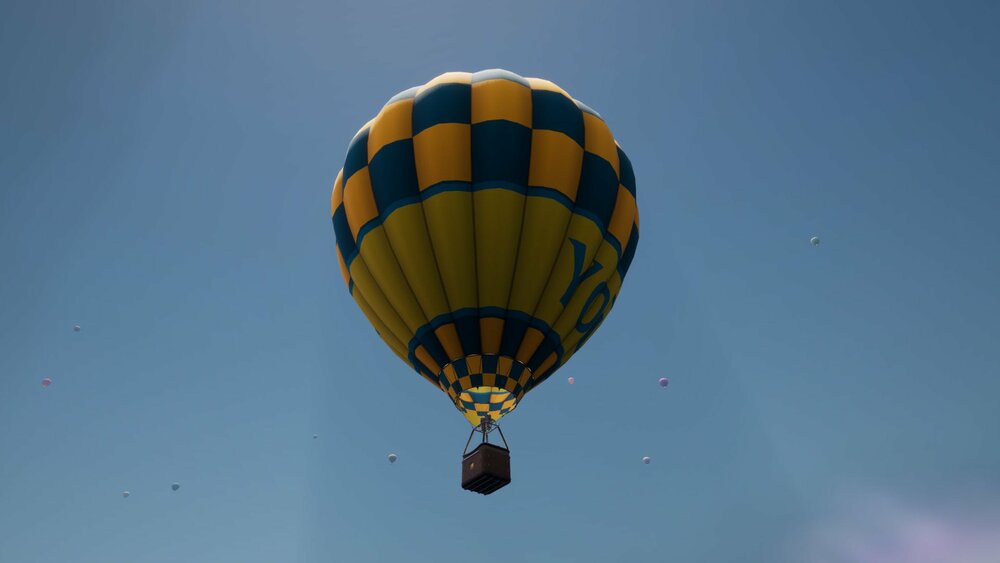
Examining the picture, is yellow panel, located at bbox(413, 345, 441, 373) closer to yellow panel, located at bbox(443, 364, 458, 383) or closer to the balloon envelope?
the balloon envelope

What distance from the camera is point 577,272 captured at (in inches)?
452

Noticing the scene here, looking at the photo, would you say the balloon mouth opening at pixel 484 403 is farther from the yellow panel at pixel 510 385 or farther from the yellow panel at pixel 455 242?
the yellow panel at pixel 455 242

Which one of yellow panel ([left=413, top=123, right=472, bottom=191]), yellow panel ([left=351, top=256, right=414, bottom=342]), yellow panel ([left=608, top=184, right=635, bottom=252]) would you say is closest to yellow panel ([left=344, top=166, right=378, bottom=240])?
yellow panel ([left=351, top=256, right=414, bottom=342])

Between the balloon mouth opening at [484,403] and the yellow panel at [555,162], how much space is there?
3.32m

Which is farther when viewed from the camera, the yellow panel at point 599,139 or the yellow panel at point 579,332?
the yellow panel at point 579,332

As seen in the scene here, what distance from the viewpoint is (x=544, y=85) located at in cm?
1220

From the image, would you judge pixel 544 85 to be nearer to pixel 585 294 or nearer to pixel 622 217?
pixel 622 217

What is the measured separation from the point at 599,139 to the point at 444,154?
2.81m

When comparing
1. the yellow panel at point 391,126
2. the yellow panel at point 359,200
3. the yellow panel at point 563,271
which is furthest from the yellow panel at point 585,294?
the yellow panel at point 391,126

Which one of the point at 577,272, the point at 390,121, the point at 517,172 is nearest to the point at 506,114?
the point at 517,172

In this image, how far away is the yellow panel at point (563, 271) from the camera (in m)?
11.3

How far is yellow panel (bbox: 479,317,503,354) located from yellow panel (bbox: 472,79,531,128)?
3211 millimetres

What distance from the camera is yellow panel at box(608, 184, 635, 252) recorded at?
12.2 metres

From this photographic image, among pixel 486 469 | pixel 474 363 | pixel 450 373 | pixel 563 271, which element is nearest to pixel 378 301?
pixel 450 373
